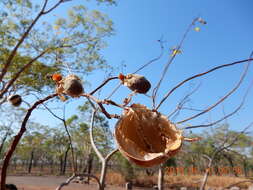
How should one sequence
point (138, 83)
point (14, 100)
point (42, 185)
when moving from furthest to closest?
point (42, 185)
point (14, 100)
point (138, 83)

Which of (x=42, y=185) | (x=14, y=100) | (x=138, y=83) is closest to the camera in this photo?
(x=138, y=83)

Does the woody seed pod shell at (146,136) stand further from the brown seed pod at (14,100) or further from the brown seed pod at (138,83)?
the brown seed pod at (14,100)

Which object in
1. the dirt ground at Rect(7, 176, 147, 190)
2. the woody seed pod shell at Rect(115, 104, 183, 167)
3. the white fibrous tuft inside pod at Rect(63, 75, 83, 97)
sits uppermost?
the white fibrous tuft inside pod at Rect(63, 75, 83, 97)

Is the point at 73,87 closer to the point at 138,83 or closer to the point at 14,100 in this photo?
the point at 138,83

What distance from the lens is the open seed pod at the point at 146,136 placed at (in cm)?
52

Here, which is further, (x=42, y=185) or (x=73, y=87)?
(x=42, y=185)

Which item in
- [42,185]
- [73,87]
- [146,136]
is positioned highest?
[73,87]

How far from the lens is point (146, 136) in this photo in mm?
629

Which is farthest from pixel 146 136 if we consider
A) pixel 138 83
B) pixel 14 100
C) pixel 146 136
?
pixel 14 100

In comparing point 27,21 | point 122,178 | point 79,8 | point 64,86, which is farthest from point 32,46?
point 122,178

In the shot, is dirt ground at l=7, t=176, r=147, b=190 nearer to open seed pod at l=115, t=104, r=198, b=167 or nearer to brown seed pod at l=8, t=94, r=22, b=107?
brown seed pod at l=8, t=94, r=22, b=107

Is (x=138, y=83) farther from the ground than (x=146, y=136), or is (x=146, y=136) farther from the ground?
(x=138, y=83)

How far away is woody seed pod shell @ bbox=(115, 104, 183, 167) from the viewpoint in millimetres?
519

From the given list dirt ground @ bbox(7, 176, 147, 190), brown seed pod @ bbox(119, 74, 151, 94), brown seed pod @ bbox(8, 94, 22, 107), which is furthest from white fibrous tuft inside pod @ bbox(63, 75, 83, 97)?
dirt ground @ bbox(7, 176, 147, 190)
